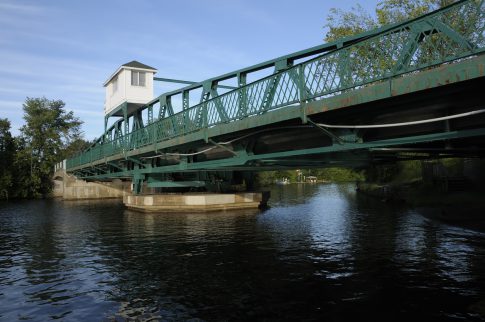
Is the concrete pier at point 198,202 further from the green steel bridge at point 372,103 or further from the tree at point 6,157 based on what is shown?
the tree at point 6,157

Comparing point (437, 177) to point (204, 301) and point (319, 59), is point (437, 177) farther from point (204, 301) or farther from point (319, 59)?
point (204, 301)

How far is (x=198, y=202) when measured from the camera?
3014 cm

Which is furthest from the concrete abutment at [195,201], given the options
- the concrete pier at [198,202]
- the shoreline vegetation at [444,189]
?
the shoreline vegetation at [444,189]

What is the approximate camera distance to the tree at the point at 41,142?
239 ft

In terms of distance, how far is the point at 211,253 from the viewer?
14.7 metres

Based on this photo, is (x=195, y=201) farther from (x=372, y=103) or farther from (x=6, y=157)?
(x=6, y=157)

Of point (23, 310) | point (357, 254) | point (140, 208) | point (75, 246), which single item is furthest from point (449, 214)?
point (140, 208)

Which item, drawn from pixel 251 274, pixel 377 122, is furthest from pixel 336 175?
pixel 251 274

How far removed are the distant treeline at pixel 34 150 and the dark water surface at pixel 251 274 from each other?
55.1 m

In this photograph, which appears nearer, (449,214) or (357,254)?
(357,254)

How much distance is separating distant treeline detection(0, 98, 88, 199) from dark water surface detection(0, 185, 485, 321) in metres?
55.1

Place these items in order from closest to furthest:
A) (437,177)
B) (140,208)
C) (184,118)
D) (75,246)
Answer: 1. (75,246)
2. (184,118)
3. (437,177)
4. (140,208)

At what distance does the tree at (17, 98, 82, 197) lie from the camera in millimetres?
72725

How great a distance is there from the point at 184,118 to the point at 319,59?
10.7 m
